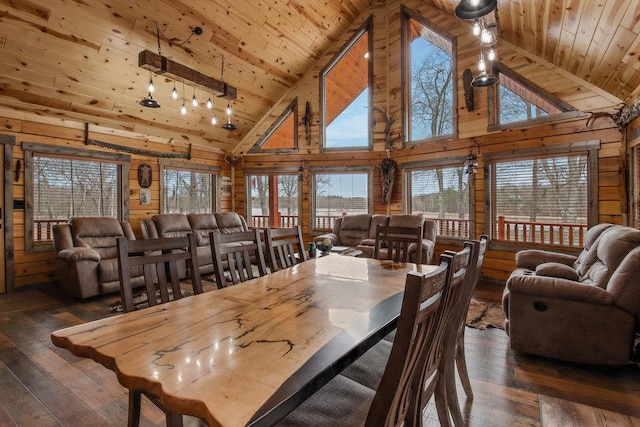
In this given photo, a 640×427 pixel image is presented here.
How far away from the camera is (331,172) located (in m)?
7.09

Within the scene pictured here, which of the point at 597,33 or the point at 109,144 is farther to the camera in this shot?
the point at 109,144

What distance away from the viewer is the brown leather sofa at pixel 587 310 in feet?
7.87

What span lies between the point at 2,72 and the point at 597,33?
267 inches

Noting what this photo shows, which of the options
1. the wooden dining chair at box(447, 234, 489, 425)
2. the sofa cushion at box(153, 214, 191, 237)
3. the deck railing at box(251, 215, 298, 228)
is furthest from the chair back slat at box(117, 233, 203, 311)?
the deck railing at box(251, 215, 298, 228)

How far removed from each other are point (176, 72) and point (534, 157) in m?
5.26

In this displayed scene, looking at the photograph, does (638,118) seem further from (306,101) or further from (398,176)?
(306,101)

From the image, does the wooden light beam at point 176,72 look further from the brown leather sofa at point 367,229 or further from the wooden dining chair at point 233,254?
the wooden dining chair at point 233,254

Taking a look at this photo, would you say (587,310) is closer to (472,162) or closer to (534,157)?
(534,157)

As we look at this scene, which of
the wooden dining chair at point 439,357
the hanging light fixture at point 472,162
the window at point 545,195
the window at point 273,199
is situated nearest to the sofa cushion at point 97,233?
the window at point 273,199

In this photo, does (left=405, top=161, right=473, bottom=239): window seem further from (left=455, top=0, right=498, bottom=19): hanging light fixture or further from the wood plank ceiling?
(left=455, top=0, right=498, bottom=19): hanging light fixture

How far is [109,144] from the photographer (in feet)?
18.5

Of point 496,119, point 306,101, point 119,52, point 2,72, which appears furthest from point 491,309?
point 2,72

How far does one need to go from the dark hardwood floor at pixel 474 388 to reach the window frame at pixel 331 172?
4008 mm

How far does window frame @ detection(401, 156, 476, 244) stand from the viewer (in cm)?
557
